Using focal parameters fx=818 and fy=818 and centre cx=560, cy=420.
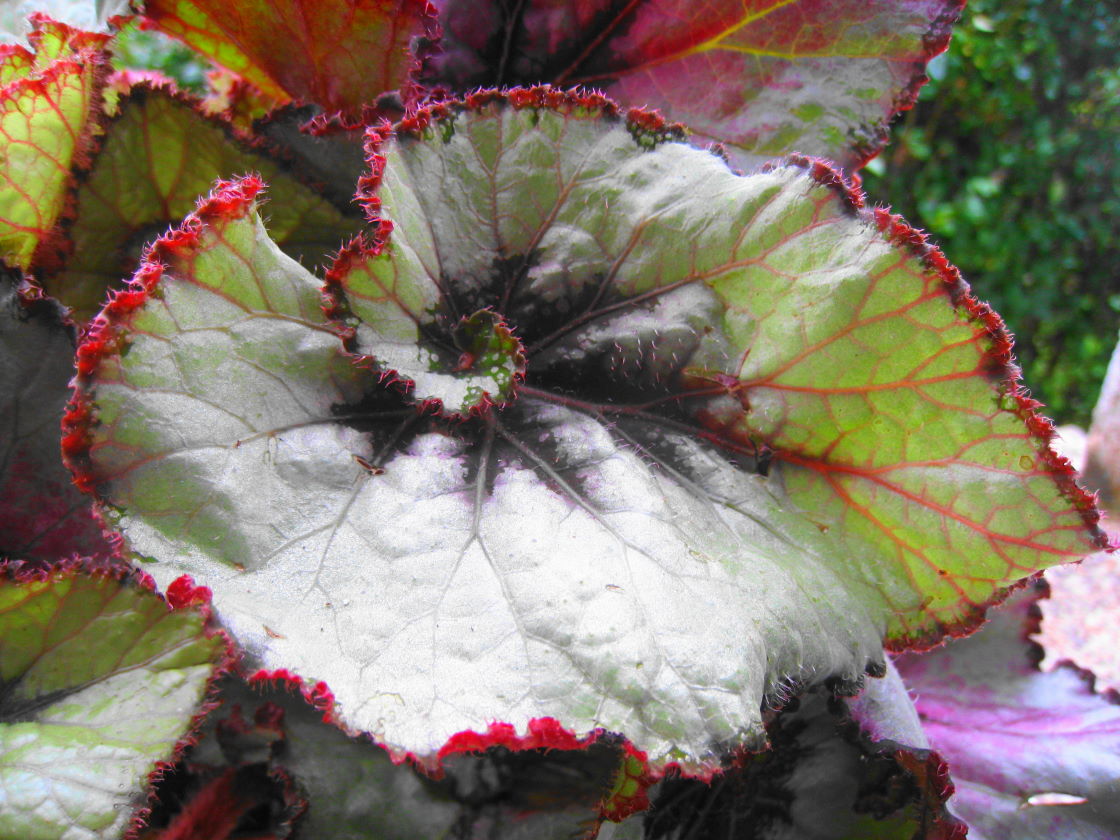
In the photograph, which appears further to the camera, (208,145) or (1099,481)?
(1099,481)

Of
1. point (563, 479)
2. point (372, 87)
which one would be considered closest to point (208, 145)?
point (372, 87)

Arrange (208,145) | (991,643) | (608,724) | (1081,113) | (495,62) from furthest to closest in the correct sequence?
(1081,113), (991,643), (495,62), (208,145), (608,724)

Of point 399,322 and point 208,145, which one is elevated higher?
point 208,145

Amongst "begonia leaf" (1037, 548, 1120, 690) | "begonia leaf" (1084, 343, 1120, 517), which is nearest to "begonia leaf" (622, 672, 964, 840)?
"begonia leaf" (1037, 548, 1120, 690)

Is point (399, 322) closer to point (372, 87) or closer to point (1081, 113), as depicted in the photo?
point (372, 87)

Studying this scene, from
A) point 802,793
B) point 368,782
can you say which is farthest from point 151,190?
point 802,793

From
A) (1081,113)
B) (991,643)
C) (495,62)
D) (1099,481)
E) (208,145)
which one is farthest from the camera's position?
(1081,113)

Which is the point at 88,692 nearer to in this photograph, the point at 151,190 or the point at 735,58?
the point at 151,190
